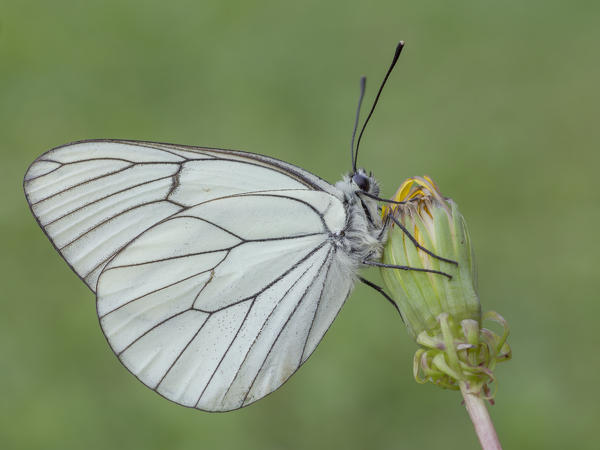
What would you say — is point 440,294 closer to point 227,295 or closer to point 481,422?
point 481,422

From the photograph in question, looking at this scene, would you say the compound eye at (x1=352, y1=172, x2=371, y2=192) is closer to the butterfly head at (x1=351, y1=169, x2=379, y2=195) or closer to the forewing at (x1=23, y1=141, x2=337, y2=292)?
the butterfly head at (x1=351, y1=169, x2=379, y2=195)

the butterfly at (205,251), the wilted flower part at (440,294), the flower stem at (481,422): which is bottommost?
the flower stem at (481,422)

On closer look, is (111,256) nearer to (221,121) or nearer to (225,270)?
(225,270)

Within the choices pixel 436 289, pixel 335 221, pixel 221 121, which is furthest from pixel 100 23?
pixel 436 289

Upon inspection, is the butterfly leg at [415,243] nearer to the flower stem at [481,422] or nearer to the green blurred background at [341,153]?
the flower stem at [481,422]

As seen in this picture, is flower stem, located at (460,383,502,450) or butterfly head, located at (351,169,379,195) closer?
flower stem, located at (460,383,502,450)

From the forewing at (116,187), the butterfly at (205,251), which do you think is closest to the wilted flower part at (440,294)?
the butterfly at (205,251)

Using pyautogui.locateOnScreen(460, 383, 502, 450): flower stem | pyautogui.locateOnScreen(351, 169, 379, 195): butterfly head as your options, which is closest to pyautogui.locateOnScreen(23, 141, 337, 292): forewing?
pyautogui.locateOnScreen(351, 169, 379, 195): butterfly head

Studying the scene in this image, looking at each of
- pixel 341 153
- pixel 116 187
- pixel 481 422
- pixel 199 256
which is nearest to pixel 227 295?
pixel 199 256
